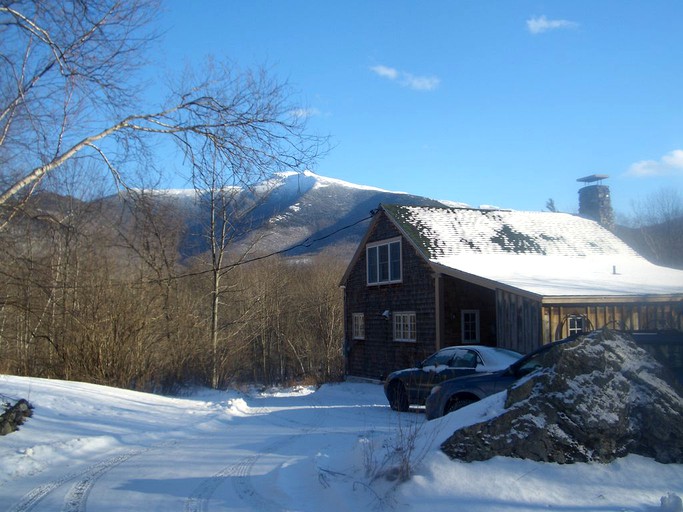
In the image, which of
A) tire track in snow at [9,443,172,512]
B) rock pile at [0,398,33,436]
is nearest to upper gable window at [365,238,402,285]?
rock pile at [0,398,33,436]

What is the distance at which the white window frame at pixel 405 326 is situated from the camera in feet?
74.8

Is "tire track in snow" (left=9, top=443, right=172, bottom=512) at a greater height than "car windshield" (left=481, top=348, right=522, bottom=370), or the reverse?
"car windshield" (left=481, top=348, right=522, bottom=370)

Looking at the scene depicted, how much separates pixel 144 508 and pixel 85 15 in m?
6.39

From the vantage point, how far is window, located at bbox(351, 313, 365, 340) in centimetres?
2652

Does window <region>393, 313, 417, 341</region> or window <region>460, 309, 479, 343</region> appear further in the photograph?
window <region>393, 313, 417, 341</region>

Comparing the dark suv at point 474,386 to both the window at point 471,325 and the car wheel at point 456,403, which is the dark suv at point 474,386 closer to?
the car wheel at point 456,403

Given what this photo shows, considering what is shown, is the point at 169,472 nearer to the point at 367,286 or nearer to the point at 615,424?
the point at 615,424

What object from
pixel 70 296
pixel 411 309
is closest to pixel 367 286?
pixel 411 309

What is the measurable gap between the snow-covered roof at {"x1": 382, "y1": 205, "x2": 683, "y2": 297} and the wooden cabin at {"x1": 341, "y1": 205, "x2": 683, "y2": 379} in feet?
0.16

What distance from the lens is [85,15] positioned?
28.6 ft

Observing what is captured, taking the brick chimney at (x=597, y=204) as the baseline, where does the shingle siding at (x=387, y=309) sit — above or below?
below

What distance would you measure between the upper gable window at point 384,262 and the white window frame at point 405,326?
1.27 meters

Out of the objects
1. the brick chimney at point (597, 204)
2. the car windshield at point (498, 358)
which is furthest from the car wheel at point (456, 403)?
the brick chimney at point (597, 204)

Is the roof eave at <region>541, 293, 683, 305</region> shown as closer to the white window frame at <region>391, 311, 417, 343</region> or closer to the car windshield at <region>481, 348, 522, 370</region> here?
the car windshield at <region>481, 348, 522, 370</region>
